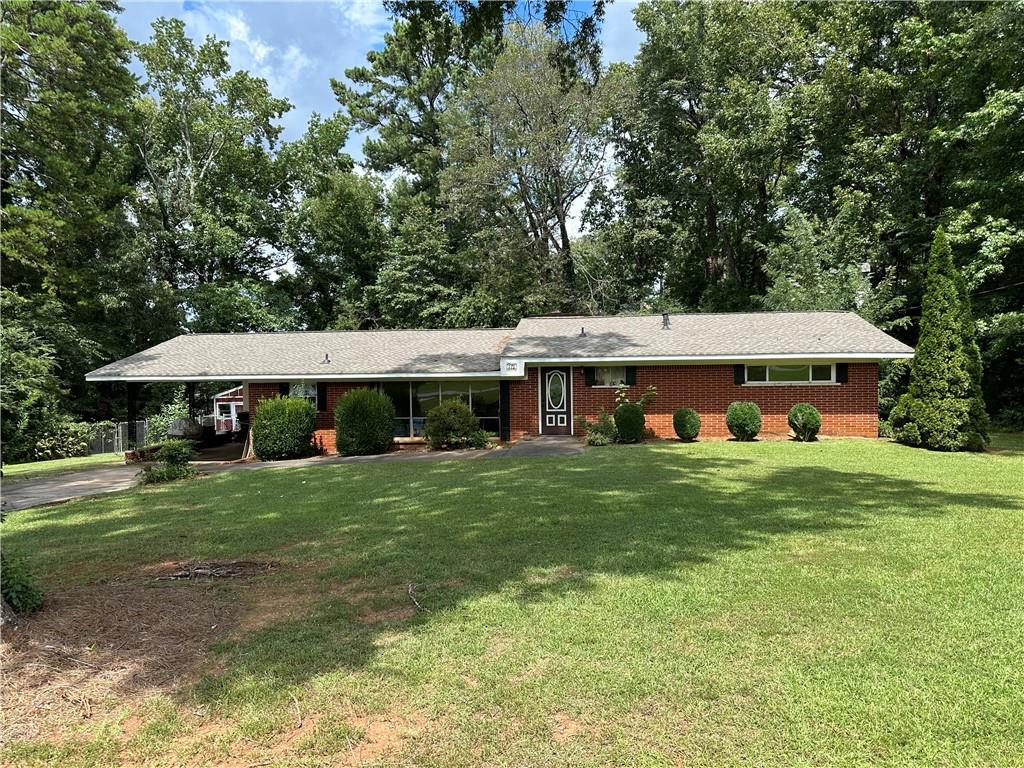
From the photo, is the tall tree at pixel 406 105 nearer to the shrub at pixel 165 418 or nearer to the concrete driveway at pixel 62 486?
the shrub at pixel 165 418

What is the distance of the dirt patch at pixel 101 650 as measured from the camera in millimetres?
3217

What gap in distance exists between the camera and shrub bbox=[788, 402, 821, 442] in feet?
49.8

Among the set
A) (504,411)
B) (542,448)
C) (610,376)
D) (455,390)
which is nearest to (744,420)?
(610,376)

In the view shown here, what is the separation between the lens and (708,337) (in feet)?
57.9

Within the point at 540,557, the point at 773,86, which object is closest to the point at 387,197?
the point at 773,86

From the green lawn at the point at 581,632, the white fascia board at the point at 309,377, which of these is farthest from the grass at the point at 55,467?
the green lawn at the point at 581,632

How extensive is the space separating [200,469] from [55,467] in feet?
17.0

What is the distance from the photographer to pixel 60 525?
8008mm

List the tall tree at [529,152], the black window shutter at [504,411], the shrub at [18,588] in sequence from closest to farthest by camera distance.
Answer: the shrub at [18,588] → the black window shutter at [504,411] → the tall tree at [529,152]

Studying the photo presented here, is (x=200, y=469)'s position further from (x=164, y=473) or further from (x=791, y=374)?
(x=791, y=374)

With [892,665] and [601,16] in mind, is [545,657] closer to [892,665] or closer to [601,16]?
[892,665]

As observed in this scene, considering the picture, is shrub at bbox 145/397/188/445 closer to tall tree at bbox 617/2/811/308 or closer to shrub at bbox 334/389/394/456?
shrub at bbox 334/389/394/456

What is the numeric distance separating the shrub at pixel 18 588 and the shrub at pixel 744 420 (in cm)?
1461

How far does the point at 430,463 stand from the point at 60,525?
6813 millimetres
